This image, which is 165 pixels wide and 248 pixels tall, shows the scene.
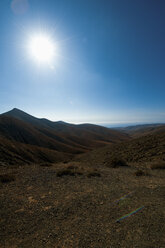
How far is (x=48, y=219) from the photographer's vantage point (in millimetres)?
3592

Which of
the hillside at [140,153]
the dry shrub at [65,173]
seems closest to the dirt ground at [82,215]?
the dry shrub at [65,173]

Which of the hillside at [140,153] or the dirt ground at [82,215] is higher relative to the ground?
the dirt ground at [82,215]

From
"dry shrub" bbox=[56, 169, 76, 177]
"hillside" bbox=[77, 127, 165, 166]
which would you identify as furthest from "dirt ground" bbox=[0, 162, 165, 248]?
"hillside" bbox=[77, 127, 165, 166]

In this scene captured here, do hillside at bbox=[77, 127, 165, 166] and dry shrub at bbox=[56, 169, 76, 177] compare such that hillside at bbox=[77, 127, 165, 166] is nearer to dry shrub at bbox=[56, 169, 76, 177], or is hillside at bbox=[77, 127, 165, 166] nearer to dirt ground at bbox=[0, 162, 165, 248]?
dry shrub at bbox=[56, 169, 76, 177]

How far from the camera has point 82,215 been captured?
3.76 metres

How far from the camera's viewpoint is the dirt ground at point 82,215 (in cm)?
279

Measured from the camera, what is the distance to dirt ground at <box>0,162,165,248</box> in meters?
2.79

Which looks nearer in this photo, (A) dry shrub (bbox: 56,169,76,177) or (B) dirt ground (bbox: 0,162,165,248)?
(B) dirt ground (bbox: 0,162,165,248)

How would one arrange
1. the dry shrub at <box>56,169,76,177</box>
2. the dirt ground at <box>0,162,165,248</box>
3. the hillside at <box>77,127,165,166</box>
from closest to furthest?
the dirt ground at <box>0,162,165,248</box> → the dry shrub at <box>56,169,76,177</box> → the hillside at <box>77,127,165,166</box>

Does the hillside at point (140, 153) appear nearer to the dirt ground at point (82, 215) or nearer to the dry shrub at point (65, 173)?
the dry shrub at point (65, 173)

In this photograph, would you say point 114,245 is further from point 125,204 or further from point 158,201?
point 158,201

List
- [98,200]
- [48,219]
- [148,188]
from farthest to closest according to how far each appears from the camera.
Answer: [148,188], [98,200], [48,219]

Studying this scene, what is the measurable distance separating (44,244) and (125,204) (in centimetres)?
314

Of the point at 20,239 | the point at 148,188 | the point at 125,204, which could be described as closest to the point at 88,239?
the point at 20,239
